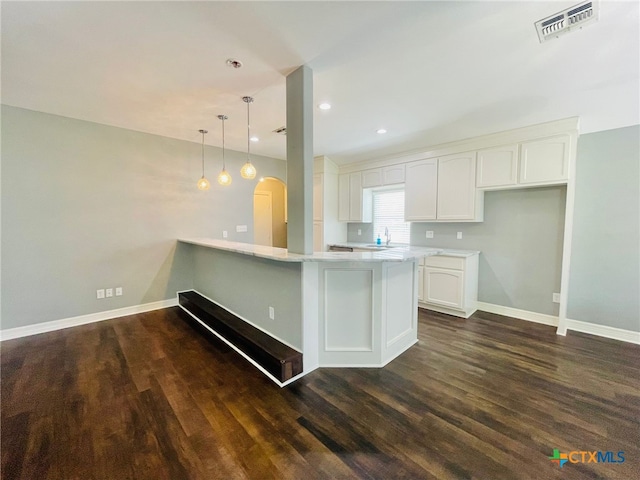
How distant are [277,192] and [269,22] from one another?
557 cm

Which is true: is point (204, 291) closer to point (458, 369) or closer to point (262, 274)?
point (262, 274)

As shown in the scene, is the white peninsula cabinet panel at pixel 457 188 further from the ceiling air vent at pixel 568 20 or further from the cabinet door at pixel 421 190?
the ceiling air vent at pixel 568 20

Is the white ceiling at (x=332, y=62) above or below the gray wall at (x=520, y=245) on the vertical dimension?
above

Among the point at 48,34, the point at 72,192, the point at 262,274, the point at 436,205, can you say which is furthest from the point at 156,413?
the point at 436,205

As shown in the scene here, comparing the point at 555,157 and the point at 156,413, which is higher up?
the point at 555,157

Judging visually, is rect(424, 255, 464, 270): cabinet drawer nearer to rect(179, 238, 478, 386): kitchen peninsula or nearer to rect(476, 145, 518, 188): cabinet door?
rect(476, 145, 518, 188): cabinet door

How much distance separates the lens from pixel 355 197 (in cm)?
524

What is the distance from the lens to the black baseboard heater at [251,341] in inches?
88.5

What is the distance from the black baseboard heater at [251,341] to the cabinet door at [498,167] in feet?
11.0

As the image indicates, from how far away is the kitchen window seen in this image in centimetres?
484

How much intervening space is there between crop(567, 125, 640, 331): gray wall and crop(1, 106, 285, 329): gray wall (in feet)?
17.5

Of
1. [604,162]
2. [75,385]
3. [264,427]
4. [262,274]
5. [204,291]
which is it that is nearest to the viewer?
[264,427]

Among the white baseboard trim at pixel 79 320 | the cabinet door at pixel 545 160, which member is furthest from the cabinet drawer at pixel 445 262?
the white baseboard trim at pixel 79 320

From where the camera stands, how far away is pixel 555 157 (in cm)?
310
